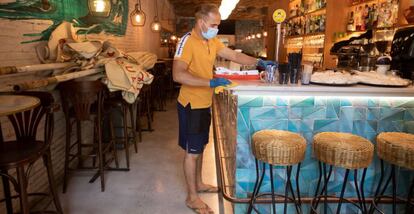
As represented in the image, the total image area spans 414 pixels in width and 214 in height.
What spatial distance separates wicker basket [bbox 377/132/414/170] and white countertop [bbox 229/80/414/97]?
1.03 feet

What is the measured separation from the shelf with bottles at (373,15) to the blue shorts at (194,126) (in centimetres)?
284

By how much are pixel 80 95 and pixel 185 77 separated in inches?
48.2

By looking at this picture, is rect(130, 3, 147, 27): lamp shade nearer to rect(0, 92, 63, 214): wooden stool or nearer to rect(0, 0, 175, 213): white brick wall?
rect(0, 0, 175, 213): white brick wall

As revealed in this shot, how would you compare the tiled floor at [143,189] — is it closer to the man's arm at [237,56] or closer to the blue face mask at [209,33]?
the man's arm at [237,56]

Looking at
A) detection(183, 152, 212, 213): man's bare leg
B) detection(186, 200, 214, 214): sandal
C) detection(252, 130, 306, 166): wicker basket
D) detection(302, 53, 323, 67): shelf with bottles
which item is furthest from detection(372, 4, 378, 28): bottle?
detection(186, 200, 214, 214): sandal

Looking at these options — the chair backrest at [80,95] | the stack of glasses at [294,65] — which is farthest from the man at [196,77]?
the chair backrest at [80,95]

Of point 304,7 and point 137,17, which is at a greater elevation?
point 304,7

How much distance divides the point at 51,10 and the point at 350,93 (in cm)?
293

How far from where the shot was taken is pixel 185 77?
91.7 inches

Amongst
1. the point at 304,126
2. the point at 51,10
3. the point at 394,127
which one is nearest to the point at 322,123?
the point at 304,126

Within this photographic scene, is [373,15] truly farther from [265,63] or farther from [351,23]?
[265,63]

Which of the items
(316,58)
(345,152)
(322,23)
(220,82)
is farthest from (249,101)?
(316,58)

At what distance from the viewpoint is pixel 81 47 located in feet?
10.5

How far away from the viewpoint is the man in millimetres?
2420
